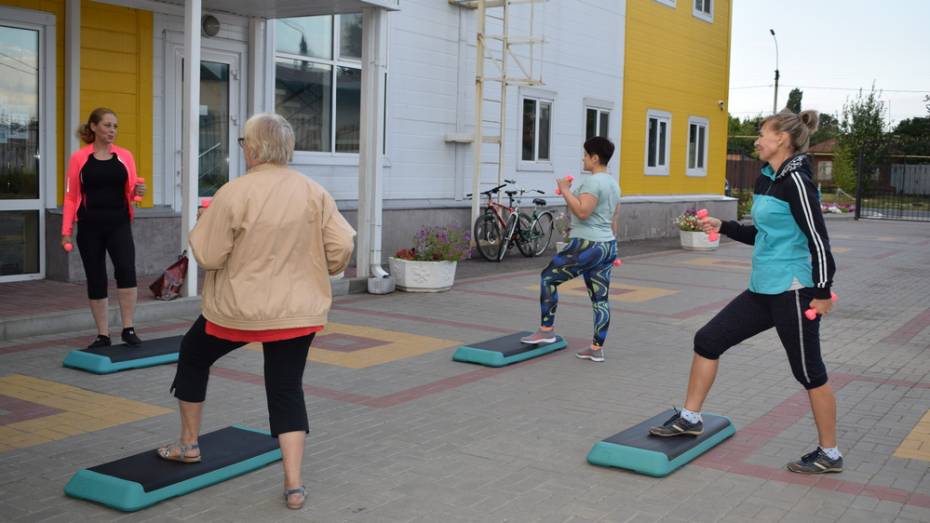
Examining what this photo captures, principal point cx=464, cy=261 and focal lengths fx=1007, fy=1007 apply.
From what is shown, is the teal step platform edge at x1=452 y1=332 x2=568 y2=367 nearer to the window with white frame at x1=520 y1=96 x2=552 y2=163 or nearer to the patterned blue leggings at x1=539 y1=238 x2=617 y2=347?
the patterned blue leggings at x1=539 y1=238 x2=617 y2=347

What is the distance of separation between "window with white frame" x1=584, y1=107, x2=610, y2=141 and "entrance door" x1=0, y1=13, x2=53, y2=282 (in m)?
11.7

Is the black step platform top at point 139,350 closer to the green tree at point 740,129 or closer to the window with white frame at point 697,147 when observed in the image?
the window with white frame at point 697,147

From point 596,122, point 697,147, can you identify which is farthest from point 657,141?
point 596,122

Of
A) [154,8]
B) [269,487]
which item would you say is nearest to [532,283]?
[154,8]

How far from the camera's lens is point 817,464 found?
514 cm

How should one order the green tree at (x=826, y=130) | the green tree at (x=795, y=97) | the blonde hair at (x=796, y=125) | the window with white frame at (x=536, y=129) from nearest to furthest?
1. the blonde hair at (x=796, y=125)
2. the window with white frame at (x=536, y=129)
3. the green tree at (x=826, y=130)
4. the green tree at (x=795, y=97)

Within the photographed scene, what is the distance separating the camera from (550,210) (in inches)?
727

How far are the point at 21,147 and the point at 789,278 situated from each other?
832 centimetres

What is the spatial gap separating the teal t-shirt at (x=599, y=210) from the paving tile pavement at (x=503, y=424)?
1040 mm

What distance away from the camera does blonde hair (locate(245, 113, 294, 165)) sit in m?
4.38

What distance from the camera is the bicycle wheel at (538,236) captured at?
1664cm

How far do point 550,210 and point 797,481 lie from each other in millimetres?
13569

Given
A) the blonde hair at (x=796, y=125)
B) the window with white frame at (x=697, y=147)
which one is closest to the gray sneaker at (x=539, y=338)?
the blonde hair at (x=796, y=125)

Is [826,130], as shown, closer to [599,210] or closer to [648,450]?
[599,210]
